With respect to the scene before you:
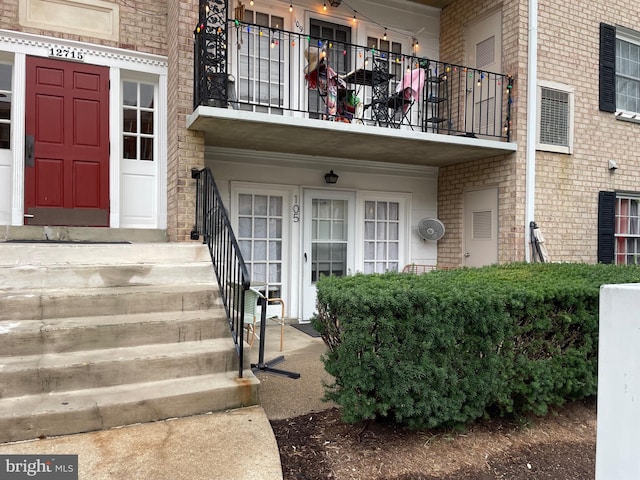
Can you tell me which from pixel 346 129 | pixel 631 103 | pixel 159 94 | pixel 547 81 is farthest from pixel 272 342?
pixel 631 103

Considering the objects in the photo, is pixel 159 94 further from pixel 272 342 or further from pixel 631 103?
pixel 631 103

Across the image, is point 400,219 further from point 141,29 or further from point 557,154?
point 141,29

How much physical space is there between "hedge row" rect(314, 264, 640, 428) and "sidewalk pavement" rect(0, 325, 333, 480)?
1.90ft

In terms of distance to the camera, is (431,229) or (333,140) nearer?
(333,140)

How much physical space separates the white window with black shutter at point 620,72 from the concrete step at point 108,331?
7.49m

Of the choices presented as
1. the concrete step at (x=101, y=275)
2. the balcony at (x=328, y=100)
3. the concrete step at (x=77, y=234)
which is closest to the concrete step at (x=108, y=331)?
the concrete step at (x=101, y=275)

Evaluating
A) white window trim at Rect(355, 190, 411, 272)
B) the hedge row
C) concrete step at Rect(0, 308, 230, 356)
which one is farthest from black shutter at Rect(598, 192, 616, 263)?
concrete step at Rect(0, 308, 230, 356)

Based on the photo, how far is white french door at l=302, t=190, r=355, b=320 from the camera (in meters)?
7.18

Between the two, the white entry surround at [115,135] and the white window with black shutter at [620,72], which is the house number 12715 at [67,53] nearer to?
the white entry surround at [115,135]

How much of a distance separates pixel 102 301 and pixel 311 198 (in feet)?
13.5

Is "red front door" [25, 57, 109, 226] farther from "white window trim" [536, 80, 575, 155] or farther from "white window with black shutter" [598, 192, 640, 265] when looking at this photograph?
"white window with black shutter" [598, 192, 640, 265]

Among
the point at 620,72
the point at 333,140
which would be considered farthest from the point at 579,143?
the point at 333,140

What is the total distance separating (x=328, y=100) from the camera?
6.11 m

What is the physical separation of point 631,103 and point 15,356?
9868mm
